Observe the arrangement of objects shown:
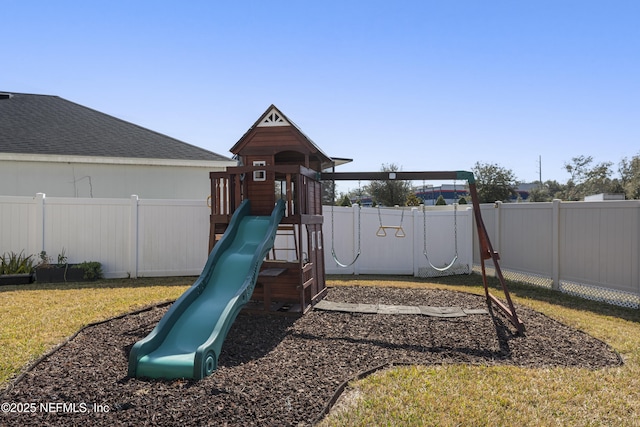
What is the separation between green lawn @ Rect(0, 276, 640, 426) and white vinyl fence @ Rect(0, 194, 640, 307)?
1.80m

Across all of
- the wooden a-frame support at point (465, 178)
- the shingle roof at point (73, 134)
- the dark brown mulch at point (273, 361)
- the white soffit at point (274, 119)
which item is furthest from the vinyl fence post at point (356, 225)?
the shingle roof at point (73, 134)

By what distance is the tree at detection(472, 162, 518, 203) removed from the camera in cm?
3847

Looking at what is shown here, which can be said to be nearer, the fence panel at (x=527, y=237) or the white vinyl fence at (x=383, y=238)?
the white vinyl fence at (x=383, y=238)

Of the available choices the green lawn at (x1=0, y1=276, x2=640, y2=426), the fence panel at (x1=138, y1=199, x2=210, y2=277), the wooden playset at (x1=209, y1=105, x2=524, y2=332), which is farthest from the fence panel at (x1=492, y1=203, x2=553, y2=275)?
the fence panel at (x1=138, y1=199, x2=210, y2=277)

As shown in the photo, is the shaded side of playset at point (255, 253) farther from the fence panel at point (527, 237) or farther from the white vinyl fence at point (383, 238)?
the fence panel at point (527, 237)

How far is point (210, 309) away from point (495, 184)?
38.7 m

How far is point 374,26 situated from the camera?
9.62 m

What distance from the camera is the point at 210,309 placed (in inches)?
192

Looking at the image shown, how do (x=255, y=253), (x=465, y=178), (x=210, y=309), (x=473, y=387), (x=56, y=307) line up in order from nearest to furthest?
1. (x=473, y=387)
2. (x=210, y=309)
3. (x=255, y=253)
4. (x=56, y=307)
5. (x=465, y=178)

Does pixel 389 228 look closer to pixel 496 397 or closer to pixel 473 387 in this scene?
pixel 473 387

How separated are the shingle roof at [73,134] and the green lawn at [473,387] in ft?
24.8

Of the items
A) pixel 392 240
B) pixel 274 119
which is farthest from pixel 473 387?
pixel 392 240

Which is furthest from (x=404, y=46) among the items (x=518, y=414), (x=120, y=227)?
(x=518, y=414)

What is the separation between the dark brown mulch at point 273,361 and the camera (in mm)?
3143
